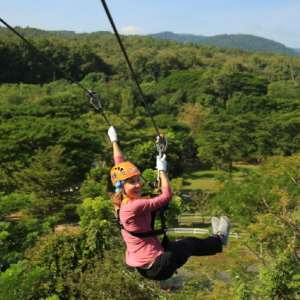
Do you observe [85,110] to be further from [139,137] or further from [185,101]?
[185,101]

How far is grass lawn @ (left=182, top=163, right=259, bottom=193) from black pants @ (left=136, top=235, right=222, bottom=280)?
71.3ft

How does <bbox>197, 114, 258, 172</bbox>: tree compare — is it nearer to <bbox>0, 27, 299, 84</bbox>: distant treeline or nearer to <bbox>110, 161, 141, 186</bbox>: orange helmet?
<bbox>110, 161, 141, 186</bbox>: orange helmet

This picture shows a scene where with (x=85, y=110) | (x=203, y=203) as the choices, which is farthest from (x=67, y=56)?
(x=203, y=203)

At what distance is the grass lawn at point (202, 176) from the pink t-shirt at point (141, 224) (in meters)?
22.3

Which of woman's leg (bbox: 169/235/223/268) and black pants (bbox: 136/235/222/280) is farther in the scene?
woman's leg (bbox: 169/235/223/268)

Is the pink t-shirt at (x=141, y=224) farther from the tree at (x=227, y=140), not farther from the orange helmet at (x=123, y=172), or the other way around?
the tree at (x=227, y=140)

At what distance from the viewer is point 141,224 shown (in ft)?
10.1

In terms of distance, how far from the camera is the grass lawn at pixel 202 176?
89.4 feet

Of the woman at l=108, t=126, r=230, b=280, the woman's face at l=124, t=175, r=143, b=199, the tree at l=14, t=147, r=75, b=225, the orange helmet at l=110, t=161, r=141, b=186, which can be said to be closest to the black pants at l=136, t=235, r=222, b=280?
the woman at l=108, t=126, r=230, b=280

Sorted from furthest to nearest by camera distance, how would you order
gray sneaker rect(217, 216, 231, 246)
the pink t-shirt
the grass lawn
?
1. the grass lawn
2. gray sneaker rect(217, 216, 231, 246)
3. the pink t-shirt

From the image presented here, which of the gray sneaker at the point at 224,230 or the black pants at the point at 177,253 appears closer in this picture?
the black pants at the point at 177,253

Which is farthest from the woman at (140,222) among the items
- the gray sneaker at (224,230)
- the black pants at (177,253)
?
the gray sneaker at (224,230)

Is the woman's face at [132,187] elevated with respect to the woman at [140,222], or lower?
elevated

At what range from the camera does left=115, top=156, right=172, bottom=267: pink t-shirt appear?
3004mm
